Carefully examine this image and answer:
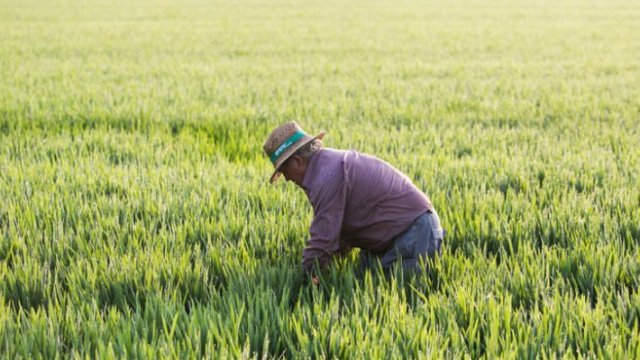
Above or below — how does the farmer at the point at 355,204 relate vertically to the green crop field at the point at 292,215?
above

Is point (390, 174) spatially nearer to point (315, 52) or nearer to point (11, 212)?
point (11, 212)

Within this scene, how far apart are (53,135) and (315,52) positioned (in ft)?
28.1

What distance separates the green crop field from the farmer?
11 centimetres

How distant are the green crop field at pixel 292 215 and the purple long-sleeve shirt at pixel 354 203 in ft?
0.41

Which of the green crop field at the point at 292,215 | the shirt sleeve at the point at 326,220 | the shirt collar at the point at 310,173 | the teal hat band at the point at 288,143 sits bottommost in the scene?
the green crop field at the point at 292,215

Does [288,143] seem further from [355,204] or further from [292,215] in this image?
[292,215]

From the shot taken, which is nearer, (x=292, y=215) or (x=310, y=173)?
(x=310, y=173)

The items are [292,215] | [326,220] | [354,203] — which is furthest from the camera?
[292,215]

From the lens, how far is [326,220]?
258cm

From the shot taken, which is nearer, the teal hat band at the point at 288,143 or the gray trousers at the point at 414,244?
the teal hat band at the point at 288,143

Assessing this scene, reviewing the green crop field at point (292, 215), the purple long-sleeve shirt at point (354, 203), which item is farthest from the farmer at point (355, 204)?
the green crop field at point (292, 215)

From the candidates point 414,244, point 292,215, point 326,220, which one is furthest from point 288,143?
point 292,215

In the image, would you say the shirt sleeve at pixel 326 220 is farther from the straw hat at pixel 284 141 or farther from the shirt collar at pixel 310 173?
the straw hat at pixel 284 141

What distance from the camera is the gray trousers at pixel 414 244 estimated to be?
2.72m
